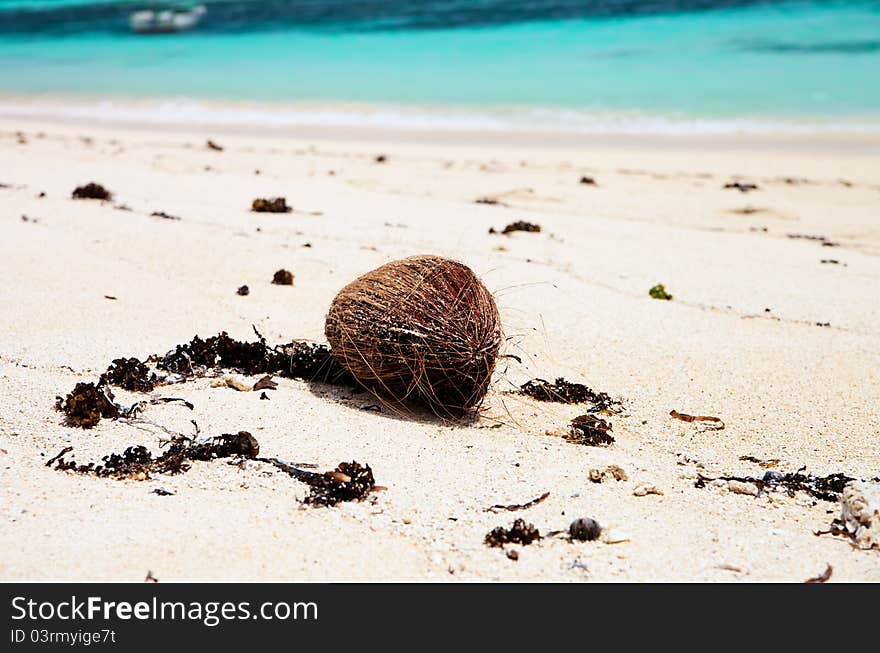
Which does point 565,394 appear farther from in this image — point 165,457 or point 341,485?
point 165,457

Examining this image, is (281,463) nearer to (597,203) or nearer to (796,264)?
(796,264)

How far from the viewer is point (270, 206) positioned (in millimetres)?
9352

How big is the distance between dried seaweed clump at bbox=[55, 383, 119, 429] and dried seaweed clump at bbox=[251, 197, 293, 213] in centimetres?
502

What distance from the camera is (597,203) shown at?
10.9 metres

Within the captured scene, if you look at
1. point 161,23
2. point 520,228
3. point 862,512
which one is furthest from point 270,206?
point 161,23

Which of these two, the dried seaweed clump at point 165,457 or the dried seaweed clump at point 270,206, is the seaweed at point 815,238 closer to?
the dried seaweed clump at point 270,206

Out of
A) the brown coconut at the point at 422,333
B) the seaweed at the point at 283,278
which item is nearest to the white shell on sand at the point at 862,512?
the brown coconut at the point at 422,333

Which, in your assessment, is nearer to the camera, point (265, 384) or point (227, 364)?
point (265, 384)

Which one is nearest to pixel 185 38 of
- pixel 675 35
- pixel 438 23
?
→ pixel 438 23

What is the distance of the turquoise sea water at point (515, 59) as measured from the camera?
1906 centimetres

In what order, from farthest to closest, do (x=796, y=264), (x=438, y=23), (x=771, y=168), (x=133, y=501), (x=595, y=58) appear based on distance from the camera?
(x=438, y=23) → (x=595, y=58) → (x=771, y=168) → (x=796, y=264) → (x=133, y=501)

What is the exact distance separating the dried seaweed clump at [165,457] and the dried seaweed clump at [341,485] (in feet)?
1.36

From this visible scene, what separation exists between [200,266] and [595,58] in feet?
67.2

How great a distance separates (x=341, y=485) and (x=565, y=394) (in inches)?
68.9
